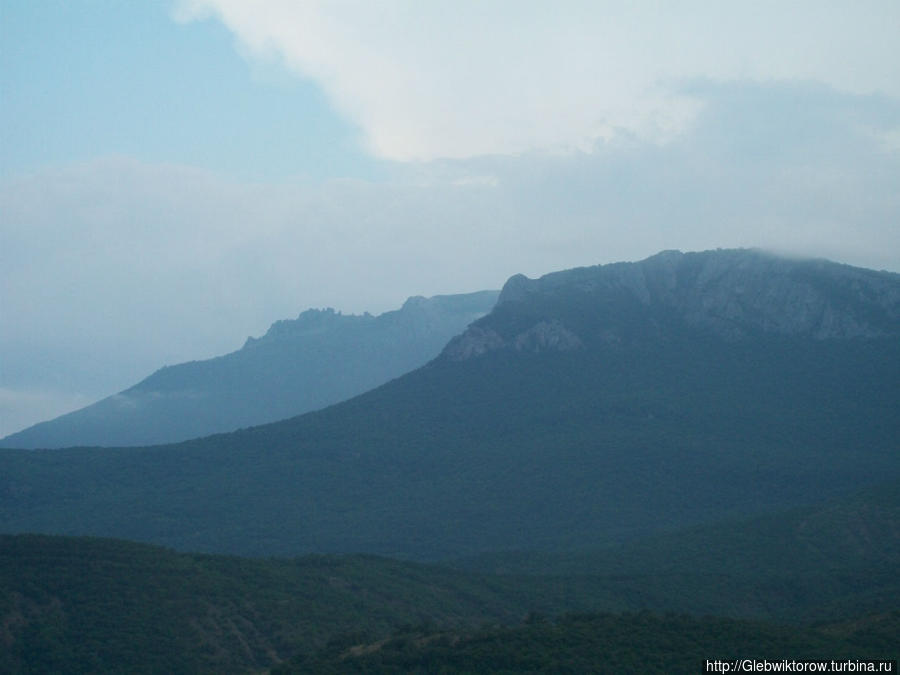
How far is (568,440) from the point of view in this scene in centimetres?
12138

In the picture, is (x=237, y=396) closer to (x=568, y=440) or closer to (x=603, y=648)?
(x=568, y=440)

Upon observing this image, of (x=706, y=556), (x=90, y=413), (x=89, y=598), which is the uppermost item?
(x=90, y=413)

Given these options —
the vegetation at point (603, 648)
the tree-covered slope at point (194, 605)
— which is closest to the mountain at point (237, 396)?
the tree-covered slope at point (194, 605)

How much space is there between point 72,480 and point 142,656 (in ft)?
237

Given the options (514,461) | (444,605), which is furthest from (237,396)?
(444,605)

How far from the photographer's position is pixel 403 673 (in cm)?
3844

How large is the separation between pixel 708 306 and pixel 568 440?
3723 centimetres

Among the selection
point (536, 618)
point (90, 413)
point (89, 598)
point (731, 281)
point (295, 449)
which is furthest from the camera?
point (90, 413)

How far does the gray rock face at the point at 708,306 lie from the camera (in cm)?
14238

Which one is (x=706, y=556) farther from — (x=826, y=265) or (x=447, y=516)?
(x=826, y=265)

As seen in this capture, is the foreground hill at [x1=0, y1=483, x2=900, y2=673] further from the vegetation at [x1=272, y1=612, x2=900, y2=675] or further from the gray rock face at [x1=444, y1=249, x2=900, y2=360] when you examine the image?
the gray rock face at [x1=444, y1=249, x2=900, y2=360]

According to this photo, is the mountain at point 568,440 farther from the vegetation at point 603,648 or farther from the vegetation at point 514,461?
the vegetation at point 603,648

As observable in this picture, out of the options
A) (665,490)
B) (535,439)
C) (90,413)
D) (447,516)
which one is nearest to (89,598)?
(447,516)

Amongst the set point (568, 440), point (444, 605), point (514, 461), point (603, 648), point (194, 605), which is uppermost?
point (568, 440)
